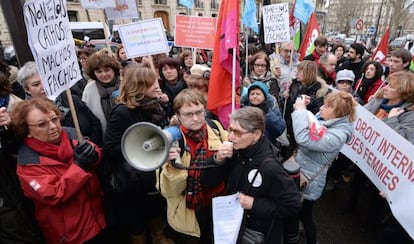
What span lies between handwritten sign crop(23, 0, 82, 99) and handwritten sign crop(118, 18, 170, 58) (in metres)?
1.54

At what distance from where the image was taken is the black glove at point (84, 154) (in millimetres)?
1945

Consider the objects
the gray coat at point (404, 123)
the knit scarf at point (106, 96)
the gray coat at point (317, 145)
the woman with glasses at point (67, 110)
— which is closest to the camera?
the gray coat at point (317, 145)

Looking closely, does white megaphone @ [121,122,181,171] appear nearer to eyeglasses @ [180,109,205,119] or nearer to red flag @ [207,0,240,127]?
eyeglasses @ [180,109,205,119]

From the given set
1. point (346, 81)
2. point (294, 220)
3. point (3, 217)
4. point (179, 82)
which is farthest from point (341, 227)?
point (3, 217)

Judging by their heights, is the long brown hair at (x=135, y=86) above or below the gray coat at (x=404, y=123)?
above

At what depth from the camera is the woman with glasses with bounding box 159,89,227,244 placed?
194cm

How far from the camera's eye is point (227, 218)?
1.89 meters

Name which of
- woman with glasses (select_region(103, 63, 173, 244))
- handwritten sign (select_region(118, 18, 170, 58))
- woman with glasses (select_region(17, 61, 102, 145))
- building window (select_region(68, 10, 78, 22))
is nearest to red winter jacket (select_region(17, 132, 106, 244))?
woman with glasses (select_region(103, 63, 173, 244))

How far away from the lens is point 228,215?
1893mm

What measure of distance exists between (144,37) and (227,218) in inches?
109

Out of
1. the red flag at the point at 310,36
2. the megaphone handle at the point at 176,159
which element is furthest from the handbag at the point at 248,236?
the red flag at the point at 310,36

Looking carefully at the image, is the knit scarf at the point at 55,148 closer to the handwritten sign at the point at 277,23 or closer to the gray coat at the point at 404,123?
the gray coat at the point at 404,123

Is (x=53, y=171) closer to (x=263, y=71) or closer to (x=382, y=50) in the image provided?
(x=263, y=71)

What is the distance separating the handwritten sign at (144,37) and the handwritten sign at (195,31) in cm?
95
